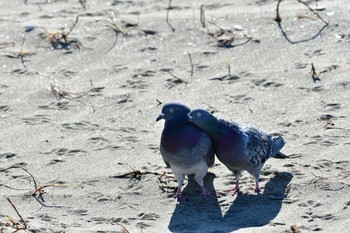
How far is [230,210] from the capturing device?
599 centimetres

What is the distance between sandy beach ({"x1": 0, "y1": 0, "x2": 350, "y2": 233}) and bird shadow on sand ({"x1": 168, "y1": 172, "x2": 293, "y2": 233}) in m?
0.01

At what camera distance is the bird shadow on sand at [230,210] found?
19.0ft

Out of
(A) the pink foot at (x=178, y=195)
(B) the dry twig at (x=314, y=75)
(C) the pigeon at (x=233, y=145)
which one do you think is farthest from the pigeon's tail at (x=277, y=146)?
(B) the dry twig at (x=314, y=75)

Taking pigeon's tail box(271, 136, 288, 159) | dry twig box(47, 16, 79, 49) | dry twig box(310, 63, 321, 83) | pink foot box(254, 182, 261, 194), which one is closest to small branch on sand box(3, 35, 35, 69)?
dry twig box(47, 16, 79, 49)

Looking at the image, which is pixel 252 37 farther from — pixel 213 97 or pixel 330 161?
pixel 330 161

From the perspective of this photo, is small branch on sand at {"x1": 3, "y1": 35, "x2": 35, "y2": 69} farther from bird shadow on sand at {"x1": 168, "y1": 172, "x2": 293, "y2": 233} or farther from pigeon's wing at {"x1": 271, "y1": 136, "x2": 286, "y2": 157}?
pigeon's wing at {"x1": 271, "y1": 136, "x2": 286, "y2": 157}

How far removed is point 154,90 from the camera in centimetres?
771

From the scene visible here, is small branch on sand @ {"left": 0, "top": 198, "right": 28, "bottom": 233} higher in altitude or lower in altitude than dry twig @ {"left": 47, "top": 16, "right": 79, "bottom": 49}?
higher

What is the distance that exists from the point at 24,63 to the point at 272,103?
2.21m

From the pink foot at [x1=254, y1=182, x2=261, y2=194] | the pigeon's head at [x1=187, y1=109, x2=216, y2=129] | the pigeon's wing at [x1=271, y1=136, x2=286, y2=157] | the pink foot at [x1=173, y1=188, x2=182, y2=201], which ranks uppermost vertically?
the pigeon's head at [x1=187, y1=109, x2=216, y2=129]

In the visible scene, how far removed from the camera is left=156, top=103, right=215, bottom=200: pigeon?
601 centimetres

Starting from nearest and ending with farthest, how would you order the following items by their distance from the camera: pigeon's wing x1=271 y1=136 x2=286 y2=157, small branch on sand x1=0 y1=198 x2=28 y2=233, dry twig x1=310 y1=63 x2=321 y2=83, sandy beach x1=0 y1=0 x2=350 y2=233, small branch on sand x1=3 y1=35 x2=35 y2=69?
small branch on sand x1=0 y1=198 x2=28 y2=233 → sandy beach x1=0 y1=0 x2=350 y2=233 → pigeon's wing x1=271 y1=136 x2=286 y2=157 → dry twig x1=310 y1=63 x2=321 y2=83 → small branch on sand x1=3 y1=35 x2=35 y2=69

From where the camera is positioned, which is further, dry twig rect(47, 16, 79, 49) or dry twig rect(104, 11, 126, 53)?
dry twig rect(104, 11, 126, 53)

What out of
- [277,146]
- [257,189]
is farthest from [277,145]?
[257,189]
